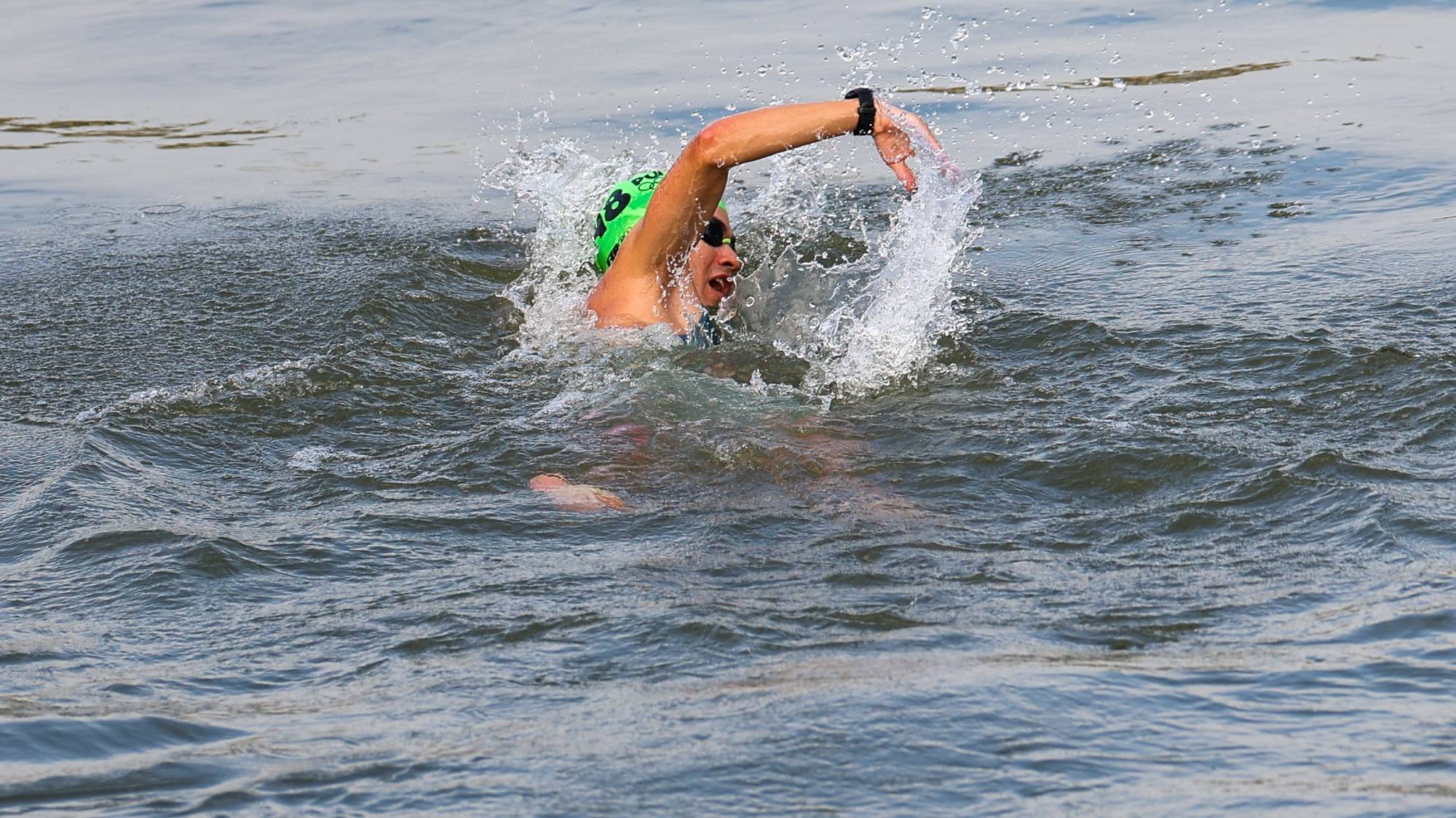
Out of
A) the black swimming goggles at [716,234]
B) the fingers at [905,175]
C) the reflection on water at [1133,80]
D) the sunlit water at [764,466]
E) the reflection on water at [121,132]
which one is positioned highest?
the reflection on water at [121,132]

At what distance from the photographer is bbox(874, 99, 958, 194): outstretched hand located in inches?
220

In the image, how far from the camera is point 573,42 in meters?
13.8

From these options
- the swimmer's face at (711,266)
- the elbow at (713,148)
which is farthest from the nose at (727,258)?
the elbow at (713,148)

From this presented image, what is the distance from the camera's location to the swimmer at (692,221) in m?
5.54

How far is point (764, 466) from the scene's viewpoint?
512 centimetres

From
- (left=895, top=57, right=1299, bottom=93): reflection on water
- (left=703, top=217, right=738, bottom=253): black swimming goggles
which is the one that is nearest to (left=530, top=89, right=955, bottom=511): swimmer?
(left=703, top=217, right=738, bottom=253): black swimming goggles

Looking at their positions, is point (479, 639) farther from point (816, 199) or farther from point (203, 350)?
point (816, 199)

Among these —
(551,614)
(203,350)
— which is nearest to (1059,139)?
(203,350)

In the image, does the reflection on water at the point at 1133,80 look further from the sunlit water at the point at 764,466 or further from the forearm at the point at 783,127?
the forearm at the point at 783,127

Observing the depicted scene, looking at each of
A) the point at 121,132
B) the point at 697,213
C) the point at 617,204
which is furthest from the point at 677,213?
the point at 121,132

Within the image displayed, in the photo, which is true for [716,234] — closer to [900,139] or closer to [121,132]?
[900,139]

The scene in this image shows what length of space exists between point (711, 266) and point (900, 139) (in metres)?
1.24

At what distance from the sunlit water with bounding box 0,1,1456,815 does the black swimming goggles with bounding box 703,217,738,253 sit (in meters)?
0.44

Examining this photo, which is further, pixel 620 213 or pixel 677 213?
pixel 620 213
